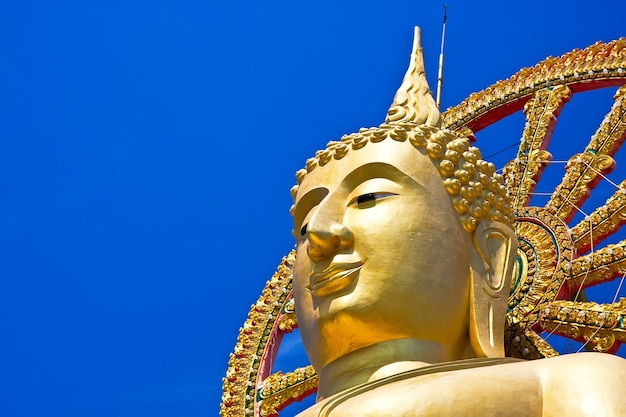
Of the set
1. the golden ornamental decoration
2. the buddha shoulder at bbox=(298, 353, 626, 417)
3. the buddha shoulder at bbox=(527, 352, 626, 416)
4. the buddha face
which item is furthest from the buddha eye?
the buddha shoulder at bbox=(527, 352, 626, 416)

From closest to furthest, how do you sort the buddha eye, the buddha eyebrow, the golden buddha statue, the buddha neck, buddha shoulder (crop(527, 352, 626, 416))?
1. buddha shoulder (crop(527, 352, 626, 416))
2. the golden buddha statue
3. the buddha neck
4. the buddha eye
5. the buddha eyebrow

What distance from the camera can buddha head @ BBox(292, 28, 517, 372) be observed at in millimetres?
4664

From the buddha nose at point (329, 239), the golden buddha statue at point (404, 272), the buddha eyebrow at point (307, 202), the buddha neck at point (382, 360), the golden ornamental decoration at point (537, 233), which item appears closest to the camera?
the golden buddha statue at point (404, 272)

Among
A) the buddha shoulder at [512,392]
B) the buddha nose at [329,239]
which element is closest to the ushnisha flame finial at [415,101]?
the buddha nose at [329,239]

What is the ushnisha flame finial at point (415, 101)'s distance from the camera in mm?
5508

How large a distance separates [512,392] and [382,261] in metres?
0.93

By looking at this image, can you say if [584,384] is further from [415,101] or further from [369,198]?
[415,101]

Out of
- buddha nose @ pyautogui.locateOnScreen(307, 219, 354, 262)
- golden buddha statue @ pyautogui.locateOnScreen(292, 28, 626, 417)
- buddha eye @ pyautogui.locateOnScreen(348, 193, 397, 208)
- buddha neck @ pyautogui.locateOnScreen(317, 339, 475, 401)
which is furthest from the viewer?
buddha eye @ pyautogui.locateOnScreen(348, 193, 397, 208)

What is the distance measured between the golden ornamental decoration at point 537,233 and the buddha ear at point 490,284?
282 millimetres

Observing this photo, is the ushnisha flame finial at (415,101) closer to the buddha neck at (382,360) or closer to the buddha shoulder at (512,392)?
the buddha neck at (382,360)

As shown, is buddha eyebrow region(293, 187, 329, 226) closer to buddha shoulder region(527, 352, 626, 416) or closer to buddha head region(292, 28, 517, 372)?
buddha head region(292, 28, 517, 372)

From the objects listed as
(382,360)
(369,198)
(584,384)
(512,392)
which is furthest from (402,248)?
(584,384)

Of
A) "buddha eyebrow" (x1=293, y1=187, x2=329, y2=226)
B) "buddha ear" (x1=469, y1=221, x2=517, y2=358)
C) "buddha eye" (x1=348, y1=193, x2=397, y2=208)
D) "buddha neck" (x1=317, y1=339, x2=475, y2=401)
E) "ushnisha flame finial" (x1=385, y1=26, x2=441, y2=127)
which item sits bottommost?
"buddha neck" (x1=317, y1=339, x2=475, y2=401)

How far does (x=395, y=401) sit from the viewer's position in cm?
405
